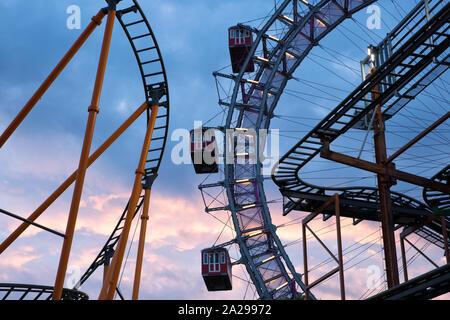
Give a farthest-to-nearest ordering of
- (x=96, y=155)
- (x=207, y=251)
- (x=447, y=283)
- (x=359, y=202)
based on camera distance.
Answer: (x=207, y=251) < (x=359, y=202) < (x=96, y=155) < (x=447, y=283)

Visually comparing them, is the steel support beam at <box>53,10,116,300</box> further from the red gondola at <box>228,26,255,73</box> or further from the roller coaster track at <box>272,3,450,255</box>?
the red gondola at <box>228,26,255,73</box>

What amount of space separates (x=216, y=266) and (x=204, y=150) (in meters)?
7.63

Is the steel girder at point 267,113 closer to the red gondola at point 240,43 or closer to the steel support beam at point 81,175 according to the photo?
the red gondola at point 240,43

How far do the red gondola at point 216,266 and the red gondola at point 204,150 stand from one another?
5.43 m

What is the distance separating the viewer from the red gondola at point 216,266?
35.3 metres

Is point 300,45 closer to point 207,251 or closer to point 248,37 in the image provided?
point 248,37

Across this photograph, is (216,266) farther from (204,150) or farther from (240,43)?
(240,43)

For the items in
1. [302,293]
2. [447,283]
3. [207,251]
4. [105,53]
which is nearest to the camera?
[447,283]

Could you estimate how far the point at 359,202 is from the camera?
2367cm

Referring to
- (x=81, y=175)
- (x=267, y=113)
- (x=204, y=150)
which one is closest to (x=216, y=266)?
(x=204, y=150)

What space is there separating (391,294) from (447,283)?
1.14 metres

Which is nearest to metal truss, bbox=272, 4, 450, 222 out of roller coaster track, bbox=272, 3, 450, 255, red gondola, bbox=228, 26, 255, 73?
roller coaster track, bbox=272, 3, 450, 255

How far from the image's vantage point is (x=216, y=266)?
35500mm
